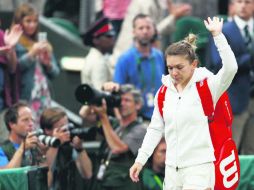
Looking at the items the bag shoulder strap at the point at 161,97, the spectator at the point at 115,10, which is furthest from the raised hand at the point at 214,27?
the spectator at the point at 115,10

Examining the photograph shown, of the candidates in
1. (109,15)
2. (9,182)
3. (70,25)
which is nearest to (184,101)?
(9,182)

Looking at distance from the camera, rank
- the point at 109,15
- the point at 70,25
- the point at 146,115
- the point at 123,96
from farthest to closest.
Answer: the point at 70,25 → the point at 109,15 → the point at 146,115 → the point at 123,96

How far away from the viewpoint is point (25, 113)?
35.9 feet

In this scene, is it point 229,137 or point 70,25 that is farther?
point 70,25

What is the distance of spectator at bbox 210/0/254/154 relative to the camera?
12.4m

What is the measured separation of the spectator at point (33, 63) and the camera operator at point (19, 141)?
1108mm

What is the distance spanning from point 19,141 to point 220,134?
2507 mm

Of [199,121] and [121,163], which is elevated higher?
[199,121]

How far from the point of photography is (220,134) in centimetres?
899

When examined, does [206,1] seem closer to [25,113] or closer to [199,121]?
[25,113]

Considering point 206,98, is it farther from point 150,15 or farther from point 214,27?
point 150,15

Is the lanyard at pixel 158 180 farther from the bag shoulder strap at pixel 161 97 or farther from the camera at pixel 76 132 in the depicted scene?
the bag shoulder strap at pixel 161 97

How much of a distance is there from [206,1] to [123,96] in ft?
16.9

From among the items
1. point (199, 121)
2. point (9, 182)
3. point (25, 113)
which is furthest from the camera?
point (25, 113)
